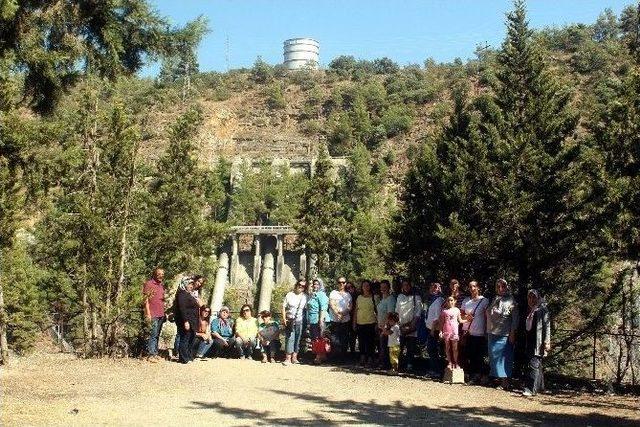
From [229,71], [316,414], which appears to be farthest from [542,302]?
[229,71]

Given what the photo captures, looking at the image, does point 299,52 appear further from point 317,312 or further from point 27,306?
point 317,312

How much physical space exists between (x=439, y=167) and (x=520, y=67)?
4289 mm

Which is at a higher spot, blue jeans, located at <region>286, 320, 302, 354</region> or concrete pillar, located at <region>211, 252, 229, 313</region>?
concrete pillar, located at <region>211, 252, 229, 313</region>

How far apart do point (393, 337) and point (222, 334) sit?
11.6 feet

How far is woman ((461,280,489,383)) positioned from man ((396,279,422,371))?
939 mm

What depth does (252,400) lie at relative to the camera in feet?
27.5

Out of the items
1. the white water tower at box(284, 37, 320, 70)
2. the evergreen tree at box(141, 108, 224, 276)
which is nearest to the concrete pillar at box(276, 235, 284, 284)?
the evergreen tree at box(141, 108, 224, 276)

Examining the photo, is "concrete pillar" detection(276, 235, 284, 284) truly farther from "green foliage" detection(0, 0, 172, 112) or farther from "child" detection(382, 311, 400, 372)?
"green foliage" detection(0, 0, 172, 112)

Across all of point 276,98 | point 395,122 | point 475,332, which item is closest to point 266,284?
point 395,122

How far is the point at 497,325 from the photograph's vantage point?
10164 mm

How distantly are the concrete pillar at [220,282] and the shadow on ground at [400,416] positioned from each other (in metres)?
38.9

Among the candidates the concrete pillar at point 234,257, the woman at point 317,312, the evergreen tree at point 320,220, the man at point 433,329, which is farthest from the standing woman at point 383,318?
the concrete pillar at point 234,257

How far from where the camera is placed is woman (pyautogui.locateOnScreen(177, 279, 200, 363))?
38.2ft

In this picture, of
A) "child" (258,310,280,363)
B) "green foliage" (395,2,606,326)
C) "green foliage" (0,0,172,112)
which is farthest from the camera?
"green foliage" (395,2,606,326)
